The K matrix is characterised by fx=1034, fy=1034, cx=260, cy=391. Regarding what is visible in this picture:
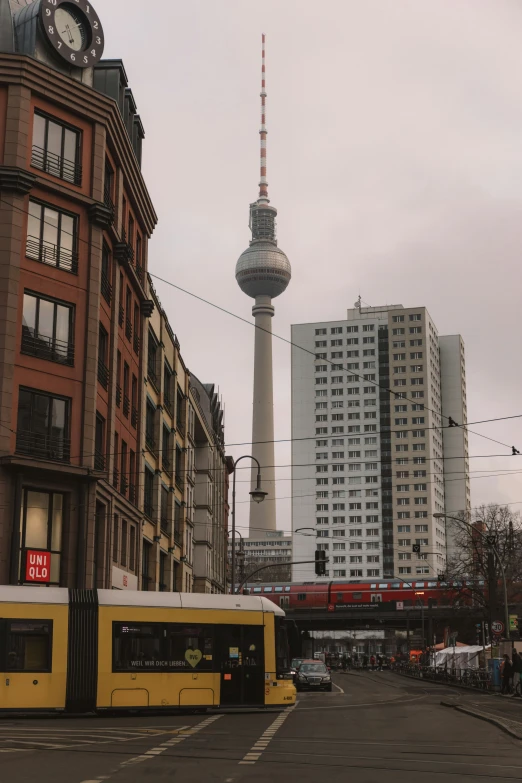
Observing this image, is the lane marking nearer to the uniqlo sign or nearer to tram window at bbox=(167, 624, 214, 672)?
tram window at bbox=(167, 624, 214, 672)

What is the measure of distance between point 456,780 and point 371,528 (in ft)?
571

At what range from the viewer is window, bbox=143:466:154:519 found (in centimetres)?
4981

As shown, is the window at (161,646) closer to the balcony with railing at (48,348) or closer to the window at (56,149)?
the balcony with railing at (48,348)

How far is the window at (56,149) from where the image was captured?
37237 mm

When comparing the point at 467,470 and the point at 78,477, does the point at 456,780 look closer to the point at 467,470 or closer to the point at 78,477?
the point at 78,477

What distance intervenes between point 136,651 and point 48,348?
12.7m

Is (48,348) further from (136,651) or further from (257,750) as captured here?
(257,750)

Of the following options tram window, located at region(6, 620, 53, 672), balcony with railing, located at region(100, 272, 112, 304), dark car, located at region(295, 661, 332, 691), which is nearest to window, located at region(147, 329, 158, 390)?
balcony with railing, located at region(100, 272, 112, 304)

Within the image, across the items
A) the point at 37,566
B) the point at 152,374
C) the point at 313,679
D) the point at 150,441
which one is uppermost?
the point at 152,374

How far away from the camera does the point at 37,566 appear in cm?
3384

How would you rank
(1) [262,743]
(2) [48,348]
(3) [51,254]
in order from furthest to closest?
(3) [51,254]
(2) [48,348]
(1) [262,743]

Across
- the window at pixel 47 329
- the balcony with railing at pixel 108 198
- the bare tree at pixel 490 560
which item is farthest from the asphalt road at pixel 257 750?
the bare tree at pixel 490 560

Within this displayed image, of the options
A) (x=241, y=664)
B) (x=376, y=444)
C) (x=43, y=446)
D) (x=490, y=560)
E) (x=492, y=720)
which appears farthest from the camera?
(x=376, y=444)

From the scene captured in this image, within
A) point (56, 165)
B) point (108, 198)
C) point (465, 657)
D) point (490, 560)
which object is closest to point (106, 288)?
point (108, 198)
